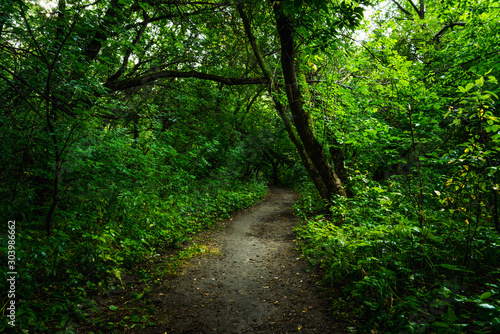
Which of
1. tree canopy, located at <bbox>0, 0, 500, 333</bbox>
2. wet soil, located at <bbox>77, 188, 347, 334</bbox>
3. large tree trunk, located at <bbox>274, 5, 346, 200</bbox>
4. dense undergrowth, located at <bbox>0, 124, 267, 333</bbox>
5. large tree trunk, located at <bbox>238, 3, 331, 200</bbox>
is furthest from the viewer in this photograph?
large tree trunk, located at <bbox>238, 3, 331, 200</bbox>

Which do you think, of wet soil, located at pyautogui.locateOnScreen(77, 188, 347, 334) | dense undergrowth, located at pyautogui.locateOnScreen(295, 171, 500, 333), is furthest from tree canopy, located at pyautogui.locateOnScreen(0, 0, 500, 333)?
wet soil, located at pyautogui.locateOnScreen(77, 188, 347, 334)

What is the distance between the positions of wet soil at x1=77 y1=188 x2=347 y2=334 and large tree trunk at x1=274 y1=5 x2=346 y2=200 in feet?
7.39

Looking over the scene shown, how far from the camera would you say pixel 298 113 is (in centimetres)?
634

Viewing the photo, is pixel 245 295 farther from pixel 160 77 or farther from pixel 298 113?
pixel 160 77

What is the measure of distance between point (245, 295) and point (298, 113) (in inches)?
182

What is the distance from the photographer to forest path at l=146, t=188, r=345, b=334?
121 inches

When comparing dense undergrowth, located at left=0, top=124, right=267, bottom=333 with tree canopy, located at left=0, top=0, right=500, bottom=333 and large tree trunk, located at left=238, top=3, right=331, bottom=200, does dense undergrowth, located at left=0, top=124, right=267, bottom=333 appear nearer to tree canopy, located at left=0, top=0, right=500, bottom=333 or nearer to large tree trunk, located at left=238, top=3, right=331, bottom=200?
tree canopy, located at left=0, top=0, right=500, bottom=333

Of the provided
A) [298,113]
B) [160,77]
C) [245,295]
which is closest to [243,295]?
[245,295]

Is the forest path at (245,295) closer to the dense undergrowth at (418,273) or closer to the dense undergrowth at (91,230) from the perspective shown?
the dense undergrowth at (418,273)

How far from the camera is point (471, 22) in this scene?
6387mm

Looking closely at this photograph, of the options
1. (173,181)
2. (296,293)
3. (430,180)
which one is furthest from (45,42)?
(430,180)

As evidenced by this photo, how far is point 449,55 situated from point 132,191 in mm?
10064

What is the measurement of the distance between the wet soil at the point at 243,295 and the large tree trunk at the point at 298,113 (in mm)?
2252

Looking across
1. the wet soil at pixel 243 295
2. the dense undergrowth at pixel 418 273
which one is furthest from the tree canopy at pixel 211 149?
the wet soil at pixel 243 295
